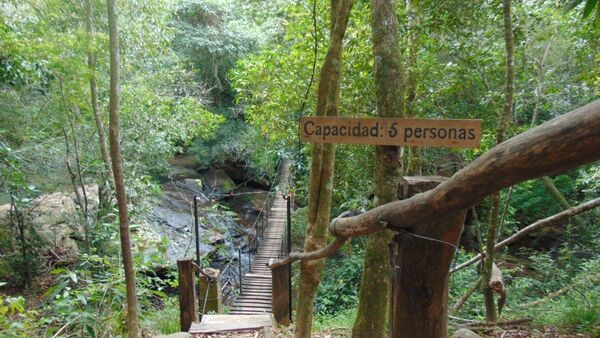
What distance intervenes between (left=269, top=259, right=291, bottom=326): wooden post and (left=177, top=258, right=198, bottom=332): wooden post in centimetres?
92

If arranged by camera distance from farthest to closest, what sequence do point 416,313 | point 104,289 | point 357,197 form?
point 357,197
point 104,289
point 416,313

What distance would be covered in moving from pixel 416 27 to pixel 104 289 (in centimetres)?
361

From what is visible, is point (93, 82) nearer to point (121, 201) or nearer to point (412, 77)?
point (121, 201)

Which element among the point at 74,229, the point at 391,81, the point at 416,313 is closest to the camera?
the point at 416,313

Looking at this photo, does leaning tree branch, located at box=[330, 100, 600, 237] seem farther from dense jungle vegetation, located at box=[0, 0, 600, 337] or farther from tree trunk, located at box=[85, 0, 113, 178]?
tree trunk, located at box=[85, 0, 113, 178]

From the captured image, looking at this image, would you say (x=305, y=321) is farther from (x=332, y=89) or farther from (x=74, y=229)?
(x=74, y=229)

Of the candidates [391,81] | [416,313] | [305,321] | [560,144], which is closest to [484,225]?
[305,321]

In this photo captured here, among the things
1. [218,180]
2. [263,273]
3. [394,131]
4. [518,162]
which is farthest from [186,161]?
[518,162]

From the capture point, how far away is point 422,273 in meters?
1.50

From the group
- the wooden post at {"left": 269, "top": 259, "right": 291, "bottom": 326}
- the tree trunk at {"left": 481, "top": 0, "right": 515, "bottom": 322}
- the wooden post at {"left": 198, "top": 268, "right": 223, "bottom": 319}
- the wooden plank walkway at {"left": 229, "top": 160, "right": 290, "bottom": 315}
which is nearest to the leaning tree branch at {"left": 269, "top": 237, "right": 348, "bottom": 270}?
the tree trunk at {"left": 481, "top": 0, "right": 515, "bottom": 322}

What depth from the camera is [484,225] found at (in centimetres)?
729

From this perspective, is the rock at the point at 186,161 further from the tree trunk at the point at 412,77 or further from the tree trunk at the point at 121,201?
the tree trunk at the point at 121,201

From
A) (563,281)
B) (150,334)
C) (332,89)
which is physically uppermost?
(332,89)

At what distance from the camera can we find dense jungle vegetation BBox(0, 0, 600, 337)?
3.84 metres
